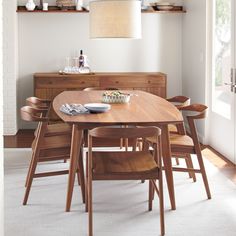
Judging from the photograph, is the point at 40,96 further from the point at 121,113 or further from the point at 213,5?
the point at 121,113

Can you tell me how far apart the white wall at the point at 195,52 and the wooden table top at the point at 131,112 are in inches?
65.5

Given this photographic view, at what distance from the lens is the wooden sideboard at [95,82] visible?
24.2ft

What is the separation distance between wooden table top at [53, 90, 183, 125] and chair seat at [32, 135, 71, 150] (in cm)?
27

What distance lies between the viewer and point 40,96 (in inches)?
290

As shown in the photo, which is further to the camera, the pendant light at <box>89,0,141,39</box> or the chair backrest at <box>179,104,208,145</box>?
the pendant light at <box>89,0,141,39</box>

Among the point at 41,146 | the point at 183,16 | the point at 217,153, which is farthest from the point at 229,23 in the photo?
the point at 41,146

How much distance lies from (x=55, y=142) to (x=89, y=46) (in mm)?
3515

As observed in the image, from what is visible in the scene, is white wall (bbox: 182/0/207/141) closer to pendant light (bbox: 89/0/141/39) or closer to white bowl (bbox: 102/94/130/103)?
pendant light (bbox: 89/0/141/39)

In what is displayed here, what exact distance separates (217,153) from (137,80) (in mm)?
1752

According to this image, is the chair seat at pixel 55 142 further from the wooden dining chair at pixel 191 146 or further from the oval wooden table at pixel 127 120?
the wooden dining chair at pixel 191 146

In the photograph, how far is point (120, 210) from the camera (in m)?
4.20

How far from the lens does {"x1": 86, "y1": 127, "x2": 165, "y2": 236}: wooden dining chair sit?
351 centimetres

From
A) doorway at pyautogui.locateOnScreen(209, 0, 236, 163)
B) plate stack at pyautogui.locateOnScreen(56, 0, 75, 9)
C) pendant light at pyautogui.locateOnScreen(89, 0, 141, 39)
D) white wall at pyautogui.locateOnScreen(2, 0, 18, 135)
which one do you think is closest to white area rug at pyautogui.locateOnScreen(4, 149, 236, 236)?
doorway at pyautogui.locateOnScreen(209, 0, 236, 163)

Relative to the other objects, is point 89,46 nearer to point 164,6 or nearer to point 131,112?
point 164,6
